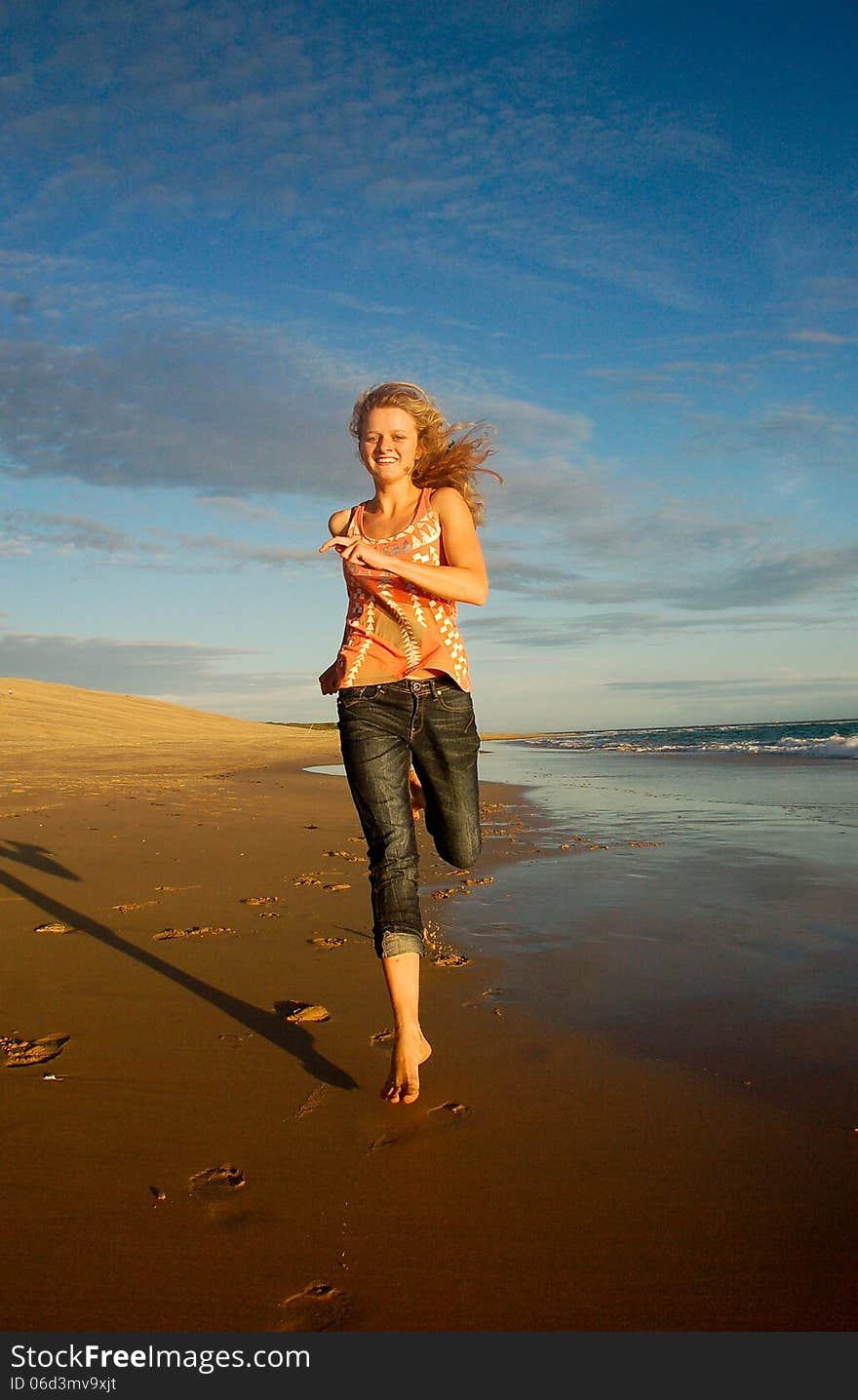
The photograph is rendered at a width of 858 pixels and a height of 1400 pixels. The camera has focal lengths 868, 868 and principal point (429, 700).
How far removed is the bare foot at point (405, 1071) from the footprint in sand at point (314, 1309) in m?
0.86

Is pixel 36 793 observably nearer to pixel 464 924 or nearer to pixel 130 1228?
pixel 464 924

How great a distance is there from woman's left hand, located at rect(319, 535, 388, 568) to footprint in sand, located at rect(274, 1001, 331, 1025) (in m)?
1.67

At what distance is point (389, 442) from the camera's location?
3.03 meters

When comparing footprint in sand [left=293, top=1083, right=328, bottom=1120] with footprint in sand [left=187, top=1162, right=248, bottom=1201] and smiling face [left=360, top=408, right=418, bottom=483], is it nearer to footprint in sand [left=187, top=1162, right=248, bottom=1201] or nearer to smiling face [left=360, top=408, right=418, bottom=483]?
footprint in sand [left=187, top=1162, right=248, bottom=1201]

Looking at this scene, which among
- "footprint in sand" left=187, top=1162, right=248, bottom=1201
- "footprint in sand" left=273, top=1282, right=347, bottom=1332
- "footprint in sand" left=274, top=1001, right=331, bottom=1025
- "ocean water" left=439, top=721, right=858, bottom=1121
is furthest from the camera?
"footprint in sand" left=274, top=1001, right=331, bottom=1025

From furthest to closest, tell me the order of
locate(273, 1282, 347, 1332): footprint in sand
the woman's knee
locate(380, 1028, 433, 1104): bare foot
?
the woman's knee → locate(380, 1028, 433, 1104): bare foot → locate(273, 1282, 347, 1332): footprint in sand

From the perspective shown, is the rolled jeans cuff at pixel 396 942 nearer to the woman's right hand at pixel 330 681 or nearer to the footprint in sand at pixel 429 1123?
the footprint in sand at pixel 429 1123

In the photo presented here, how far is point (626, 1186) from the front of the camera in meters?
2.03

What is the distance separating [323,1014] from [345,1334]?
5.60ft

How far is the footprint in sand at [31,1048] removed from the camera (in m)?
2.77

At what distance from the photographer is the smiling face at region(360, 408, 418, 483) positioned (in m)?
3.03

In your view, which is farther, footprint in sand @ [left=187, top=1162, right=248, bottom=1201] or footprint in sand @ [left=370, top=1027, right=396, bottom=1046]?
footprint in sand @ [left=370, top=1027, right=396, bottom=1046]

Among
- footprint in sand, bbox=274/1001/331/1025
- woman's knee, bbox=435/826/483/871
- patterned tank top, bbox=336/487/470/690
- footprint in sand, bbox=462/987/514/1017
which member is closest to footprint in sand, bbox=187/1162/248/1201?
footprint in sand, bbox=274/1001/331/1025

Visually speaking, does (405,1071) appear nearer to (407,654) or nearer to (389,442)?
(407,654)
